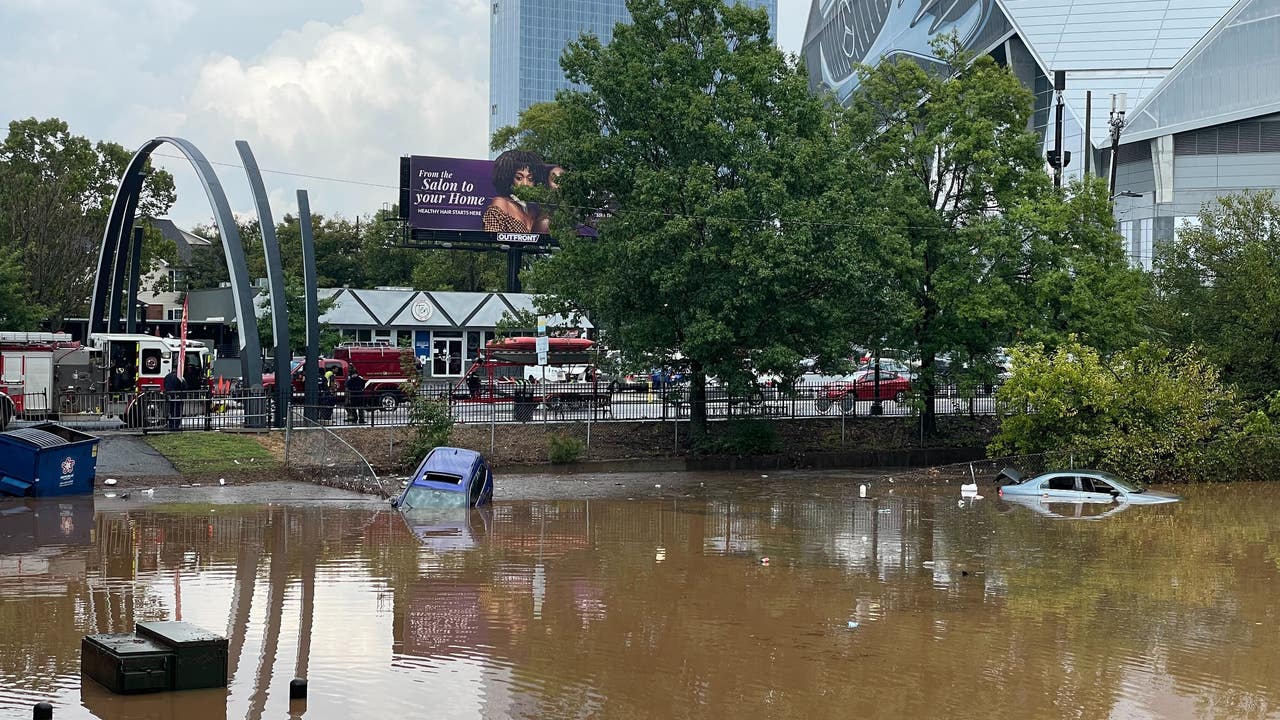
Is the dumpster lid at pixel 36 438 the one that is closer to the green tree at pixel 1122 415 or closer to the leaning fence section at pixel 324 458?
the leaning fence section at pixel 324 458

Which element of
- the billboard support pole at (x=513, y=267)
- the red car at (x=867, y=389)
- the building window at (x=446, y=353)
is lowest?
the red car at (x=867, y=389)

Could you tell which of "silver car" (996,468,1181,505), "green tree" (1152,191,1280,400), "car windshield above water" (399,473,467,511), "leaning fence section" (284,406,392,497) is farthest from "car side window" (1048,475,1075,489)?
"leaning fence section" (284,406,392,497)

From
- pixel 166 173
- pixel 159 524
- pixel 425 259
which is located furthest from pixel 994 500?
pixel 425 259

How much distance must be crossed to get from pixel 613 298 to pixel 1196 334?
1768cm

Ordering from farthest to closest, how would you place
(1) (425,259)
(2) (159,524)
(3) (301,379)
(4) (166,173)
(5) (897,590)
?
1. (1) (425,259)
2. (4) (166,173)
3. (3) (301,379)
4. (2) (159,524)
5. (5) (897,590)

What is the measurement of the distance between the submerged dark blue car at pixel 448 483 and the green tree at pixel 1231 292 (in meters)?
22.3

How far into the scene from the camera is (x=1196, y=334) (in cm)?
3828

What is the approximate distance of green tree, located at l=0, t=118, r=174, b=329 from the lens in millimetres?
63688

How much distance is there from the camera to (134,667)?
11.6 metres

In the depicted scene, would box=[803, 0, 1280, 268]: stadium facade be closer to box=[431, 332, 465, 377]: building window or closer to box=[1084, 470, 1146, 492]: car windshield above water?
box=[431, 332, 465, 377]: building window

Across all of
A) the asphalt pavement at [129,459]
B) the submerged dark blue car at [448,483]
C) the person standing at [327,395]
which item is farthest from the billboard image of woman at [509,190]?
the submerged dark blue car at [448,483]

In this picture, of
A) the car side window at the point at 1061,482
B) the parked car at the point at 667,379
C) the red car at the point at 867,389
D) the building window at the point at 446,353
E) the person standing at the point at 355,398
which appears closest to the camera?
the car side window at the point at 1061,482

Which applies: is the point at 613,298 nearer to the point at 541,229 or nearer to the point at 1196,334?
the point at 1196,334

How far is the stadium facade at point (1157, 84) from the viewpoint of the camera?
76.3m
